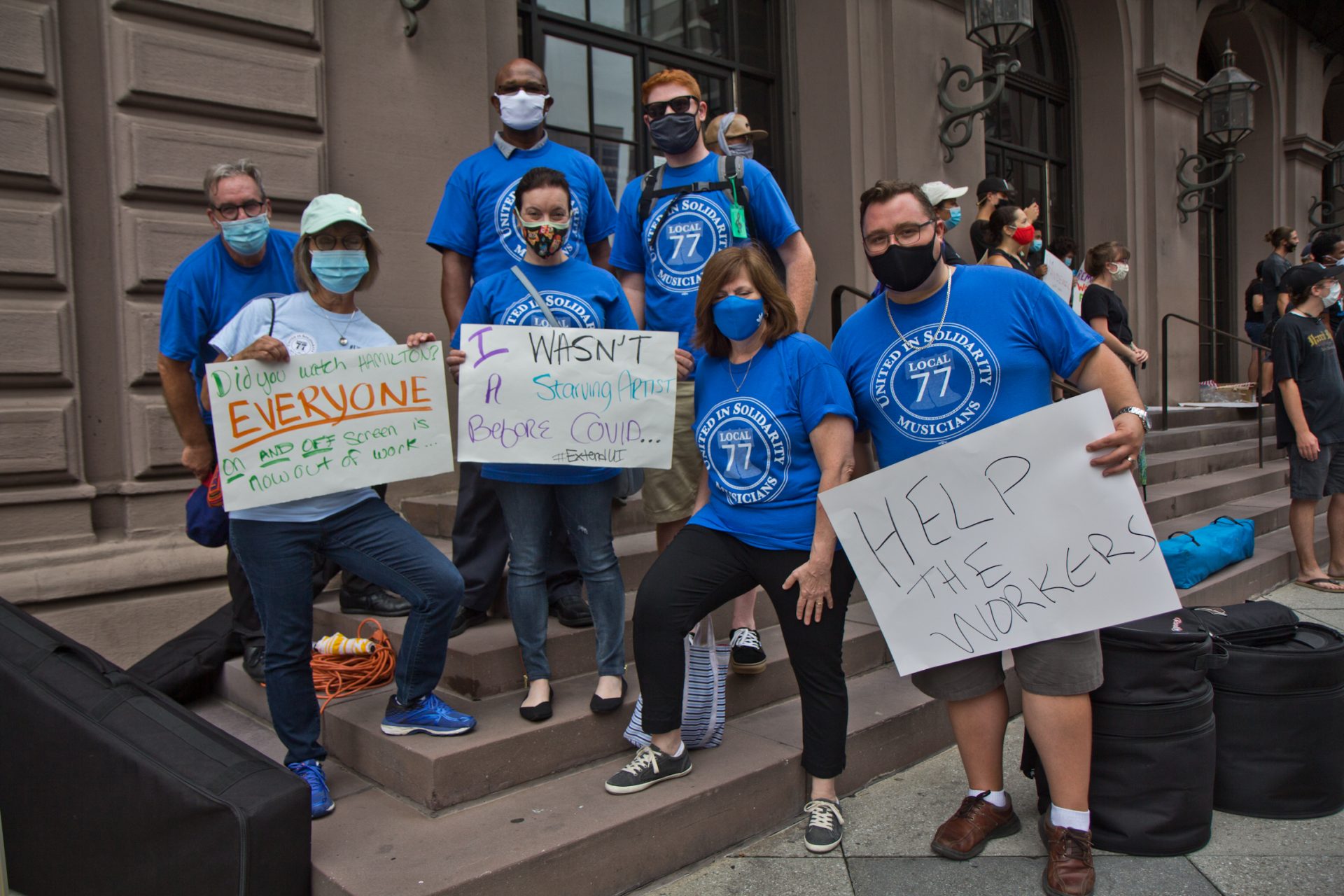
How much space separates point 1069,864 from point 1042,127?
10.5 meters

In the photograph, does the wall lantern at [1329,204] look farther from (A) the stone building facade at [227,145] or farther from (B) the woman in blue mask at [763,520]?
(B) the woman in blue mask at [763,520]

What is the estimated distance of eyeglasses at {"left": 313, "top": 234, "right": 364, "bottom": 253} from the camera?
296cm

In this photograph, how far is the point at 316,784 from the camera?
2898 mm

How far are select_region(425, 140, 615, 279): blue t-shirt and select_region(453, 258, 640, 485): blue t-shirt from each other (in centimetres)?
30

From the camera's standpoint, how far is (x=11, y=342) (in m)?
4.03

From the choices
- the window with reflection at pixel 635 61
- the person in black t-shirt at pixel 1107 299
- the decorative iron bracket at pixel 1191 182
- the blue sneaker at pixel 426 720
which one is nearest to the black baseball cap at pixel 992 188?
the person in black t-shirt at pixel 1107 299

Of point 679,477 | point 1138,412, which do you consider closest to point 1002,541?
point 1138,412

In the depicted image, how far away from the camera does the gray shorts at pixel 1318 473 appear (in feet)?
20.3

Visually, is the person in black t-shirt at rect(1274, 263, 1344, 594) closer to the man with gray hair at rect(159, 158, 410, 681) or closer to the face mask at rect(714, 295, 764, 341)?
the face mask at rect(714, 295, 764, 341)

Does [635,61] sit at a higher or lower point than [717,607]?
higher

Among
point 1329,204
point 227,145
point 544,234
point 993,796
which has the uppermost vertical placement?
point 1329,204

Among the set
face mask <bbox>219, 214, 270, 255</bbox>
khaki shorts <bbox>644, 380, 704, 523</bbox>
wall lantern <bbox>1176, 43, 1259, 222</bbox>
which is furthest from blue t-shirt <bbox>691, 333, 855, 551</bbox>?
wall lantern <bbox>1176, 43, 1259, 222</bbox>

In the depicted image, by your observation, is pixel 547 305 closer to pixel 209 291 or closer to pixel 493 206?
pixel 493 206

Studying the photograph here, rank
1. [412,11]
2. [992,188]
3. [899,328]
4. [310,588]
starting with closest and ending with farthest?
1. [899,328]
2. [310,588]
3. [412,11]
4. [992,188]
